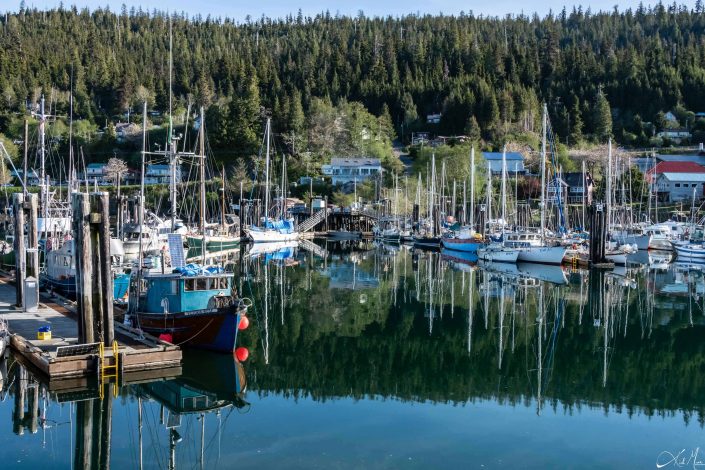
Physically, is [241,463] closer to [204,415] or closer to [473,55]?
[204,415]

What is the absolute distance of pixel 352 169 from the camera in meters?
115

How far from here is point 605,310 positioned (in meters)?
36.3

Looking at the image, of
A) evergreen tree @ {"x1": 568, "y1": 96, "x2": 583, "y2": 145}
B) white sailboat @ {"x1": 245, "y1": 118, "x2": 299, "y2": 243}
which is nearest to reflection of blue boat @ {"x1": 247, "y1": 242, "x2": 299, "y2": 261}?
white sailboat @ {"x1": 245, "y1": 118, "x2": 299, "y2": 243}

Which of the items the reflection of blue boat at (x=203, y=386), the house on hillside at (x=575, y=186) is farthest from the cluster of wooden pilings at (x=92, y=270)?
the house on hillside at (x=575, y=186)

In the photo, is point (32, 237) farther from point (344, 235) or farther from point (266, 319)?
point (344, 235)

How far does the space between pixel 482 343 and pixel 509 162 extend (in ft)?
295

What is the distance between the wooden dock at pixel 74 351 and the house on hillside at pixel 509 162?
92.2m

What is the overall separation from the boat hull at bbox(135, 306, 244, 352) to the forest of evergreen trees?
97.0 meters

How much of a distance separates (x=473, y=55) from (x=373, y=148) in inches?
2180

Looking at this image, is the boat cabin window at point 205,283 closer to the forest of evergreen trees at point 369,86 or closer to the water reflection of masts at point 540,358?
the water reflection of masts at point 540,358

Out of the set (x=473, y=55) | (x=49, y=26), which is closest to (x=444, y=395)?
(x=473, y=55)

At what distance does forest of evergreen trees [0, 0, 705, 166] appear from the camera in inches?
5148

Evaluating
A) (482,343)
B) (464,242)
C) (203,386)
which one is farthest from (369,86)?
(203,386)

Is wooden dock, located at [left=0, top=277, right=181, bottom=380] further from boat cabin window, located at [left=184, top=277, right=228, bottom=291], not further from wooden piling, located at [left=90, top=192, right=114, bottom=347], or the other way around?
boat cabin window, located at [left=184, top=277, right=228, bottom=291]
